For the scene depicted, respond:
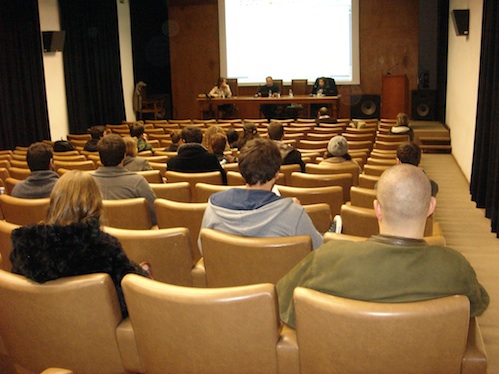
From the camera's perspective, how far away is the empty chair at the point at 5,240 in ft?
8.99

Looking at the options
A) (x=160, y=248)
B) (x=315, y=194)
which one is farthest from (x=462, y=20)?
(x=160, y=248)

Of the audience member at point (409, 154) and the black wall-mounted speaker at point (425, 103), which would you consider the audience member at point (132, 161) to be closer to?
the audience member at point (409, 154)

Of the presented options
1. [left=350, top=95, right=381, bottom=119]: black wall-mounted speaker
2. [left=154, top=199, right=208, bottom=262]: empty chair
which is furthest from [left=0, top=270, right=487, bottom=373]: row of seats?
[left=350, top=95, right=381, bottom=119]: black wall-mounted speaker

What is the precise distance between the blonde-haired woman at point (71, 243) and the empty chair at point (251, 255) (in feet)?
1.06

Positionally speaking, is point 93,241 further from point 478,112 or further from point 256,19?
point 256,19

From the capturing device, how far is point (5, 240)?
2832 mm

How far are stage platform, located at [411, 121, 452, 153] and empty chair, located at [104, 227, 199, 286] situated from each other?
8729 mm

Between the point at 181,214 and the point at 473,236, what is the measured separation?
311cm

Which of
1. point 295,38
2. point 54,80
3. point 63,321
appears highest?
point 295,38

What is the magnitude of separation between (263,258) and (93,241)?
0.68 m

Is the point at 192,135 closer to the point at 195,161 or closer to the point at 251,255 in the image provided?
the point at 195,161

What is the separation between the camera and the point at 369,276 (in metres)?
1.74

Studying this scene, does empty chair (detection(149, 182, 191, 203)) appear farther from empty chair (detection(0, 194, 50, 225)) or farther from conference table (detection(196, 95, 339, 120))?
conference table (detection(196, 95, 339, 120))

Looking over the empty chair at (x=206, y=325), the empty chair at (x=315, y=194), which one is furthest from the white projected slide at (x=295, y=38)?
the empty chair at (x=206, y=325)
